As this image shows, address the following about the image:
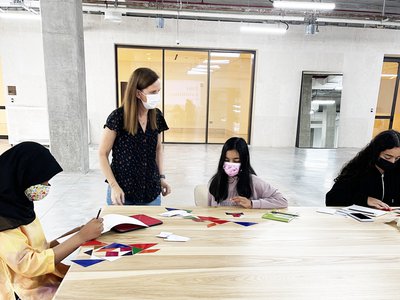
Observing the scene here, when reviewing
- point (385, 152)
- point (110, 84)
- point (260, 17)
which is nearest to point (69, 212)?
point (385, 152)

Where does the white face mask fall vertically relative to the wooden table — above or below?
above

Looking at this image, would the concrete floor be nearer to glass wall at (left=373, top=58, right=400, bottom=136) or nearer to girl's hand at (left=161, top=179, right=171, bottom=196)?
girl's hand at (left=161, top=179, right=171, bottom=196)

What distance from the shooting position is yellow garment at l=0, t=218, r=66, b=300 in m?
1.09

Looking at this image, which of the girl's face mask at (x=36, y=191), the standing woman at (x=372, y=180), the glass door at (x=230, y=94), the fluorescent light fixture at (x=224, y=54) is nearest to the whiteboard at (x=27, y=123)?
the glass door at (x=230, y=94)

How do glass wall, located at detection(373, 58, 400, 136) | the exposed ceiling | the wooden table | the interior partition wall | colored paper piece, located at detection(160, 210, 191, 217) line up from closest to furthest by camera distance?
the wooden table
colored paper piece, located at detection(160, 210, 191, 217)
the exposed ceiling
the interior partition wall
glass wall, located at detection(373, 58, 400, 136)

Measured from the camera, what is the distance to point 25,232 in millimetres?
1223

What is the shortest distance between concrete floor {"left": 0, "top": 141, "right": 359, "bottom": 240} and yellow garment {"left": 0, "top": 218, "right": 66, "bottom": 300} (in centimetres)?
140

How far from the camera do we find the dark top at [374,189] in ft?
7.10

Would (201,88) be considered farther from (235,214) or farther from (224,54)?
(235,214)

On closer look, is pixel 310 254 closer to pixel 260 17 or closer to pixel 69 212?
pixel 69 212

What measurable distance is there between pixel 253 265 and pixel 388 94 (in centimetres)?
954

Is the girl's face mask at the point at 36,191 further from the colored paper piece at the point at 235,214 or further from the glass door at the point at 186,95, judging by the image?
the glass door at the point at 186,95

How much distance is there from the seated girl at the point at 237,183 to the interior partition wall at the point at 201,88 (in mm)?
6527

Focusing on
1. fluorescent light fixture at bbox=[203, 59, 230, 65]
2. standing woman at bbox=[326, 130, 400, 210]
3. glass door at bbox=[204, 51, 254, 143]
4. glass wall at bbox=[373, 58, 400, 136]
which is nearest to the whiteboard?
glass door at bbox=[204, 51, 254, 143]
